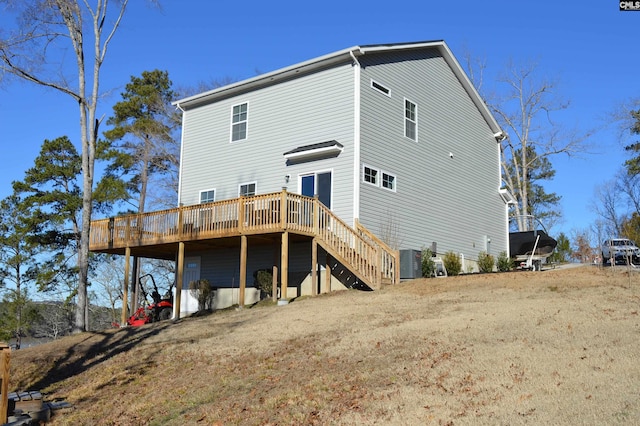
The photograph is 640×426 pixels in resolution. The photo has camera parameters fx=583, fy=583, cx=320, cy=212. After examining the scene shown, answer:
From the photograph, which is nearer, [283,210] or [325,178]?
[283,210]

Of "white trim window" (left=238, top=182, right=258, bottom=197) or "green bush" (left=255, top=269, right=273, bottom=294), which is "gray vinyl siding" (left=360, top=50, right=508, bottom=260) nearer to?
"green bush" (left=255, top=269, right=273, bottom=294)

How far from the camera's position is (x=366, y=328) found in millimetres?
10656

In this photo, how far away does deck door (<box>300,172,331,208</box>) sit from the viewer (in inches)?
706

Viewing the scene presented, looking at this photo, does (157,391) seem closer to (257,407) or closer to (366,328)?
(257,407)

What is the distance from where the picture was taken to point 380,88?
1906 centimetres

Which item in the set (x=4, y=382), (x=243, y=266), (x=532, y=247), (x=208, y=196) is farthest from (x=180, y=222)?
(x=532, y=247)

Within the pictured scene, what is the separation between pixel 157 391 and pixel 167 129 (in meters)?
27.1

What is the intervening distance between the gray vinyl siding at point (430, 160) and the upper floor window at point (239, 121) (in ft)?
16.3

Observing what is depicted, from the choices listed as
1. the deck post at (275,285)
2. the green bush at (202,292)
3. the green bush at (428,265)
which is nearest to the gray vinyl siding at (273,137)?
the deck post at (275,285)

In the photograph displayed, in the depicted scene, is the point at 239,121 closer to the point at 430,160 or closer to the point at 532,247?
the point at 430,160

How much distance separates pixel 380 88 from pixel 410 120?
1.85m

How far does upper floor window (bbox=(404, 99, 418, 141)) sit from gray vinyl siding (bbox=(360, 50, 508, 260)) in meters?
0.22

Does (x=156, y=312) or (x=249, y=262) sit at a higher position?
(x=249, y=262)

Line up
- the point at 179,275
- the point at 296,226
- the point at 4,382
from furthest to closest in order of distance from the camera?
the point at 179,275
the point at 296,226
the point at 4,382
